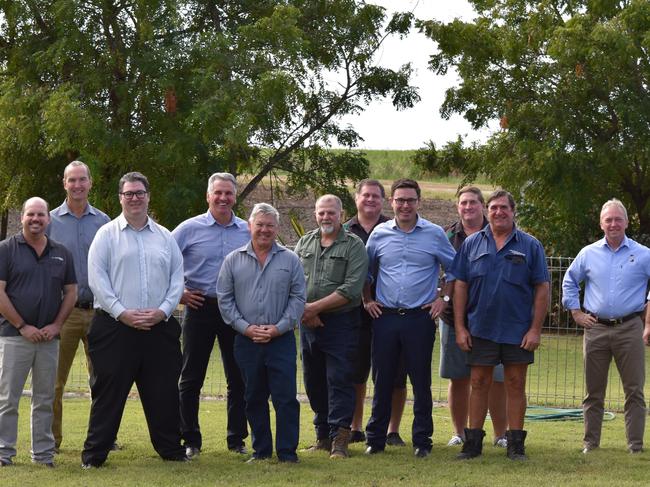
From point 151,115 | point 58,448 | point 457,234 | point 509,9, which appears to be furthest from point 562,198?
point 58,448

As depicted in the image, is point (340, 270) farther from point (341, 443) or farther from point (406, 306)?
point (341, 443)

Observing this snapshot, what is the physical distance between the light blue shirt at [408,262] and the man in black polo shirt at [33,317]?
2.38 metres

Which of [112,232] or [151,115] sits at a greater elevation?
[151,115]

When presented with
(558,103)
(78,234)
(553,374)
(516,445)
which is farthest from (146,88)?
(516,445)

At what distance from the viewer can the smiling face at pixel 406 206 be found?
31.3 feet

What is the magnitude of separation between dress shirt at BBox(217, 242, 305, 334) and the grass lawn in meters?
1.06

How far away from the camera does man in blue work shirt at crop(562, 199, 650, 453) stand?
385 inches

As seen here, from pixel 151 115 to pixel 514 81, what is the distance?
838 centimetres

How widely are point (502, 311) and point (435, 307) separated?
57 cm

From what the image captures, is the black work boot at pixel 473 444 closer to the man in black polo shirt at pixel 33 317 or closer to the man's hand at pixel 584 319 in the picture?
the man's hand at pixel 584 319

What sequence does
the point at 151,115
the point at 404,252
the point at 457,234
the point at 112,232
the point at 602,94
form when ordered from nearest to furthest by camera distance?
the point at 112,232 < the point at 404,252 < the point at 457,234 < the point at 151,115 < the point at 602,94

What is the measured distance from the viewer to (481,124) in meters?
28.0

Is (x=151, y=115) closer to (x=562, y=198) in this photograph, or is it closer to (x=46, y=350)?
(x=562, y=198)

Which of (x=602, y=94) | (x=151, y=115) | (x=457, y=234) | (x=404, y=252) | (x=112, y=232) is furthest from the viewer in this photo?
(x=602, y=94)
